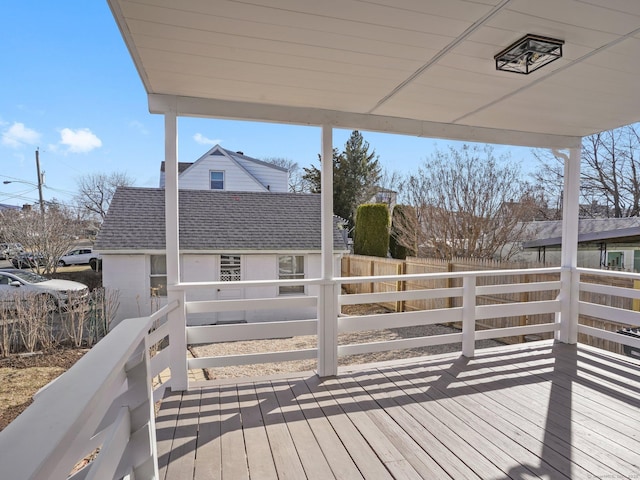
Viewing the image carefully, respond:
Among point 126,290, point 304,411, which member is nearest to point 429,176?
point 126,290

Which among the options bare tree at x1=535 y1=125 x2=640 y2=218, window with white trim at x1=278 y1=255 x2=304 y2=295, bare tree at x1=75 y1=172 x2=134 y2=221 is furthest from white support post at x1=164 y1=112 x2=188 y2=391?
bare tree at x1=75 y1=172 x2=134 y2=221

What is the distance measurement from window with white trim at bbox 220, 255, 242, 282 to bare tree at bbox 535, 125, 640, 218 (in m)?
10.7

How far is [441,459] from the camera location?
2.13 metres

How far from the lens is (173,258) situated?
3.11 meters

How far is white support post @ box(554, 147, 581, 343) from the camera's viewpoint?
14.0ft

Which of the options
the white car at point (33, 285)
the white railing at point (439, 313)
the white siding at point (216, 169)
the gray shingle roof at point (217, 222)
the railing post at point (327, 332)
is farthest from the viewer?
the white siding at point (216, 169)

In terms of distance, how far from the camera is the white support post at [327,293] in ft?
11.1

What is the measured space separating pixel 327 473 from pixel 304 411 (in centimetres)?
72

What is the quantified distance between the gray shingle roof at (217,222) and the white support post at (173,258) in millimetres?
6345

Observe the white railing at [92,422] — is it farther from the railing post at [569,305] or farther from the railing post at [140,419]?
the railing post at [569,305]

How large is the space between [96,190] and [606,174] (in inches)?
942

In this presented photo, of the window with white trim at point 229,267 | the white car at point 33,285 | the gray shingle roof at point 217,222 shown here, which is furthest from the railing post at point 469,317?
the white car at point 33,285

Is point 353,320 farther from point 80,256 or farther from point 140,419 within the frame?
point 80,256

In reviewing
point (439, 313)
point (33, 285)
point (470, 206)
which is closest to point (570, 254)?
point (439, 313)
